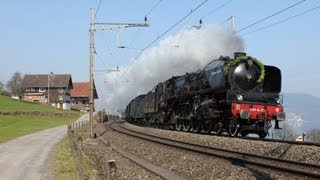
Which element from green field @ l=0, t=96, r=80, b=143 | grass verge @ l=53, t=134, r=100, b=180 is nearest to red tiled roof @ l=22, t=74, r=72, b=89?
green field @ l=0, t=96, r=80, b=143

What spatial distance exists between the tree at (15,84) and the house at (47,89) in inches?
136

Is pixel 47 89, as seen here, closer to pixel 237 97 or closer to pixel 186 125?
pixel 186 125

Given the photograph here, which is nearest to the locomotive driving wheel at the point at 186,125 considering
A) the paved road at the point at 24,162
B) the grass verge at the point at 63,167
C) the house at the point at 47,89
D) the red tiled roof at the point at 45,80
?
the paved road at the point at 24,162

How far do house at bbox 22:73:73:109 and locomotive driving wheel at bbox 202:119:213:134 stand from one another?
122234 mm

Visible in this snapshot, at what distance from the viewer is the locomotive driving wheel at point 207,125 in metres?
29.5

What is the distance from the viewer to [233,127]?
88.0 ft

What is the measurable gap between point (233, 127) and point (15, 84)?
14577 centimetres

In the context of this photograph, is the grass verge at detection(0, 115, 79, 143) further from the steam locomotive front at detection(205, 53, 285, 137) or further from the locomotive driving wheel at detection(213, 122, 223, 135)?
the steam locomotive front at detection(205, 53, 285, 137)

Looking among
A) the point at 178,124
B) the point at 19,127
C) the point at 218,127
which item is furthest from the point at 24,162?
the point at 19,127

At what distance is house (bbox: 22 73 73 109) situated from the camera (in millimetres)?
151250

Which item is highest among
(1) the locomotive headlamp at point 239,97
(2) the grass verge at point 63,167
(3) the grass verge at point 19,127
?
(1) the locomotive headlamp at point 239,97

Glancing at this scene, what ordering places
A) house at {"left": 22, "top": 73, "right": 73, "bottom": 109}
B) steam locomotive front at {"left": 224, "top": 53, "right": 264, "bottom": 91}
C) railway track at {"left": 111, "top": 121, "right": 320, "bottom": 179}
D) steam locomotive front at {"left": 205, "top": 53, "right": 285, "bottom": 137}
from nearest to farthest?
1. railway track at {"left": 111, "top": 121, "right": 320, "bottom": 179}
2. steam locomotive front at {"left": 205, "top": 53, "right": 285, "bottom": 137}
3. steam locomotive front at {"left": 224, "top": 53, "right": 264, "bottom": 91}
4. house at {"left": 22, "top": 73, "right": 73, "bottom": 109}

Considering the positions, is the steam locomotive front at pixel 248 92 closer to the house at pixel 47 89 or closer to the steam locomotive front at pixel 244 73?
the steam locomotive front at pixel 244 73

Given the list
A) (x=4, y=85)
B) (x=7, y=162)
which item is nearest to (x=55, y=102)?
(x=4, y=85)
